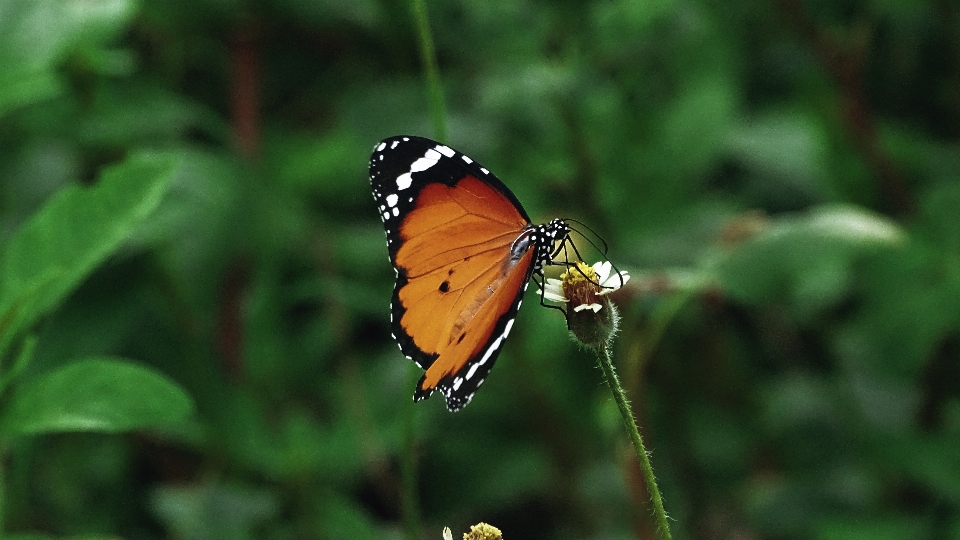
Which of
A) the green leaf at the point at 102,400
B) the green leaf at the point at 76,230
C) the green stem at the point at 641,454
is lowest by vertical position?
the green stem at the point at 641,454

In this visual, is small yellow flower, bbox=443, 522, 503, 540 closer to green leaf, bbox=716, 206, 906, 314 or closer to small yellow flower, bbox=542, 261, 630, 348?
small yellow flower, bbox=542, 261, 630, 348

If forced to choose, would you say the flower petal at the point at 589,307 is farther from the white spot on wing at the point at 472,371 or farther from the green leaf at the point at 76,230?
the green leaf at the point at 76,230

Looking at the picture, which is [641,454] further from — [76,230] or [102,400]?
[76,230]

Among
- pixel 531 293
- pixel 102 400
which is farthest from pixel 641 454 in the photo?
pixel 531 293

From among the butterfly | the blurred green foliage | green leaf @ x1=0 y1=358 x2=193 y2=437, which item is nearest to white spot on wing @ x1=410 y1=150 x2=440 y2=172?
the butterfly

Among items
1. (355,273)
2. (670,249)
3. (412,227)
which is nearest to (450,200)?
(412,227)

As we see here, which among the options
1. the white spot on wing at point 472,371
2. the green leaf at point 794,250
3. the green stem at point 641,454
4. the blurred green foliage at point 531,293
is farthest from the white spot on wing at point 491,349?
the green leaf at point 794,250
